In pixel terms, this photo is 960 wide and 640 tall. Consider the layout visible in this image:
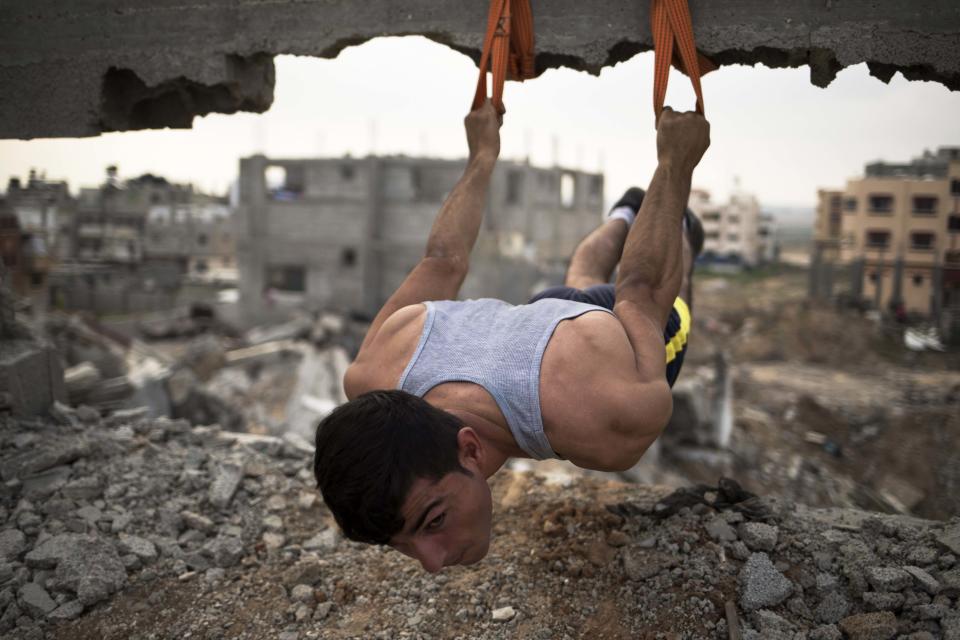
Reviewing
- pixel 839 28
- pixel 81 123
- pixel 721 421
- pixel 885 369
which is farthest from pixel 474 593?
pixel 885 369

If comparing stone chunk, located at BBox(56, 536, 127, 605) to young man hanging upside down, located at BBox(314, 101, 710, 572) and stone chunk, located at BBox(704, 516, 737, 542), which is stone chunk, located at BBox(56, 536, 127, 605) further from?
stone chunk, located at BBox(704, 516, 737, 542)

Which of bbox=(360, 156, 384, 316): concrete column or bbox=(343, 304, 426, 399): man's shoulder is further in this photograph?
bbox=(360, 156, 384, 316): concrete column

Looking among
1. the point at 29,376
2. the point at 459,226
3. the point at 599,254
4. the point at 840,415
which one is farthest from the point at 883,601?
the point at 840,415

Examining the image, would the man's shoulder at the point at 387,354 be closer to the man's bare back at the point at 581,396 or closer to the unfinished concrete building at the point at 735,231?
the man's bare back at the point at 581,396

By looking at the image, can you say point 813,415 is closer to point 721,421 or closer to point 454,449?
point 721,421

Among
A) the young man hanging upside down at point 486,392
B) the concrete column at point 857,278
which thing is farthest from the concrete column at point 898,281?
the young man hanging upside down at point 486,392

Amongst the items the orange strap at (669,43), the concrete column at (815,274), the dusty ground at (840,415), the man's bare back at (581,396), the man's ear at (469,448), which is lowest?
the dusty ground at (840,415)

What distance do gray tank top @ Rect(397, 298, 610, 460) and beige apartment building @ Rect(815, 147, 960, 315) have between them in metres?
7.83

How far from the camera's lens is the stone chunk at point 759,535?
113 inches

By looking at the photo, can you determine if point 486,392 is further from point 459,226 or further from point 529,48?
point 529,48

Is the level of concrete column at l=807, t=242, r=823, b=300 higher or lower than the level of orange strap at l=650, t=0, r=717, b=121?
lower

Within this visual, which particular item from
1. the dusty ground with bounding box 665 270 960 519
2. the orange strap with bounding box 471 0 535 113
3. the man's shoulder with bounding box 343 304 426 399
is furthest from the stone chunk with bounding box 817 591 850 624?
the dusty ground with bounding box 665 270 960 519

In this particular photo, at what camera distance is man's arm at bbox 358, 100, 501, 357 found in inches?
118

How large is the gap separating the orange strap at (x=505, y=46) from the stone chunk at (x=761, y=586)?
219 centimetres
